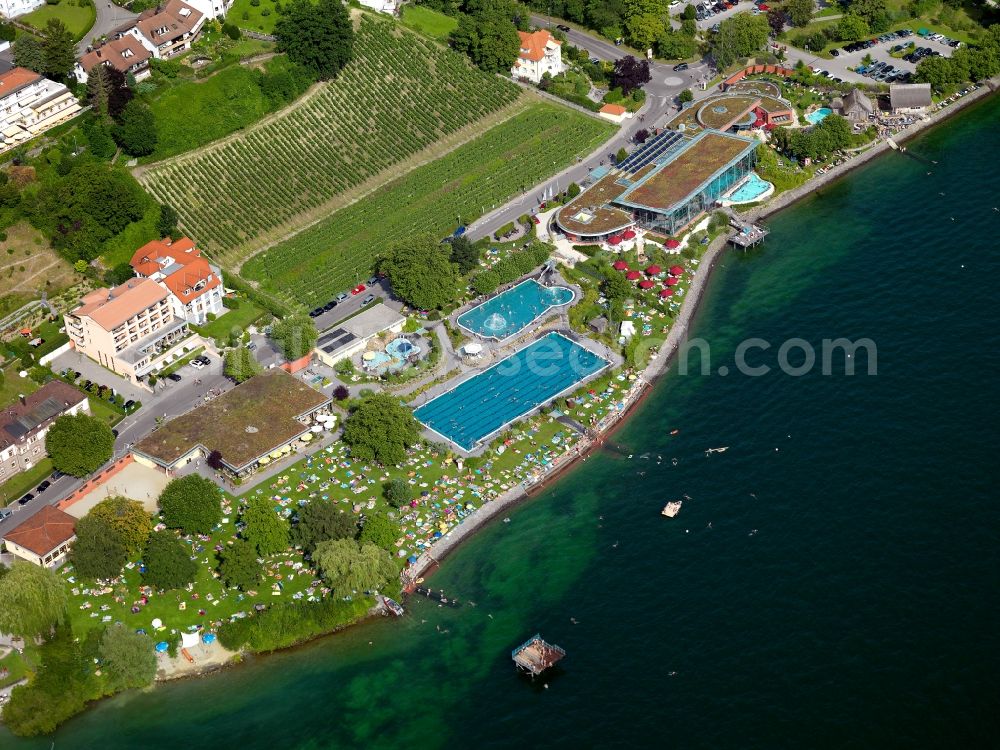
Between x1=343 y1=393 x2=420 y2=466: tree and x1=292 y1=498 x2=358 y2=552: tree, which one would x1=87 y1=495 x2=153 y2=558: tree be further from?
x1=343 y1=393 x2=420 y2=466: tree

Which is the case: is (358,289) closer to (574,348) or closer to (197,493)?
(574,348)

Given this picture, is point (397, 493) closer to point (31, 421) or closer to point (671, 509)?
point (671, 509)

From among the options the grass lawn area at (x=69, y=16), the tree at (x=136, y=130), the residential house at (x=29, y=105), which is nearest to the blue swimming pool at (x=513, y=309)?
the tree at (x=136, y=130)

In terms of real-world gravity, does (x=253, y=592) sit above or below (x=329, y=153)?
below

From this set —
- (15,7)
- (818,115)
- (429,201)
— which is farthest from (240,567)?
(818,115)

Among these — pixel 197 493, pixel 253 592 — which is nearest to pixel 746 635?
pixel 253 592

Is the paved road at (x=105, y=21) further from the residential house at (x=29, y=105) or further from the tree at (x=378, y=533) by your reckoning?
the tree at (x=378, y=533)
